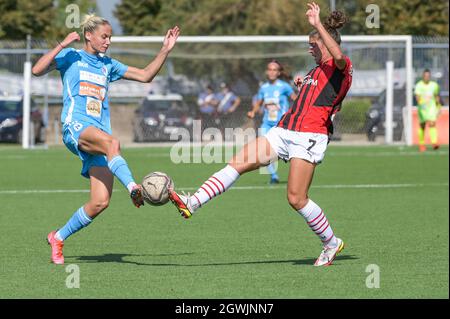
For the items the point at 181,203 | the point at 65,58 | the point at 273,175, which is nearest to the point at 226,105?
the point at 273,175

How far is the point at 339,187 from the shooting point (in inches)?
749

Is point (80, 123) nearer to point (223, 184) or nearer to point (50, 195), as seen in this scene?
point (223, 184)

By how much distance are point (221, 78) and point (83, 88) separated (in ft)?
81.6

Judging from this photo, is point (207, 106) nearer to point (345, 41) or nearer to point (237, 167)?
point (345, 41)

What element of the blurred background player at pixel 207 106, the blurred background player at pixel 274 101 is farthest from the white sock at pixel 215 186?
the blurred background player at pixel 207 106

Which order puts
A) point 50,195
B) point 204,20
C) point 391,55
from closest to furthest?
1. point 50,195
2. point 391,55
3. point 204,20

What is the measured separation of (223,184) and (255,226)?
12.6 feet

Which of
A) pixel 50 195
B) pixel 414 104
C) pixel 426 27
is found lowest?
pixel 50 195

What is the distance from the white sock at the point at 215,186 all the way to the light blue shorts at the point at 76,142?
100 cm

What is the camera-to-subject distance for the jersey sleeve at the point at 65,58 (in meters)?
9.59

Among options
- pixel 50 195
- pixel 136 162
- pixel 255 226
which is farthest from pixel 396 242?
pixel 136 162

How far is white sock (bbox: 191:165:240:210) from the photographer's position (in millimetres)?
9078

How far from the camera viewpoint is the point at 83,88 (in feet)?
31.3

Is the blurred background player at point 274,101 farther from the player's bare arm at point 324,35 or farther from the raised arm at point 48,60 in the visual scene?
the player's bare arm at point 324,35
